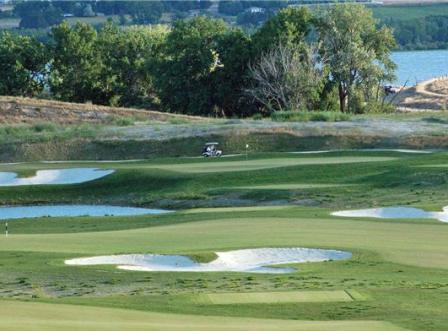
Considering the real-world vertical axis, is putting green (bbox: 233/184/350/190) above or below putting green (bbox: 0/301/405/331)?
below

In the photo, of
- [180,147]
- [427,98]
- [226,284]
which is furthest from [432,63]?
[226,284]

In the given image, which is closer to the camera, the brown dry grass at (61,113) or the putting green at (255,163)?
the putting green at (255,163)

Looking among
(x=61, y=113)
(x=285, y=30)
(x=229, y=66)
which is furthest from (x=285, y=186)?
(x=285, y=30)

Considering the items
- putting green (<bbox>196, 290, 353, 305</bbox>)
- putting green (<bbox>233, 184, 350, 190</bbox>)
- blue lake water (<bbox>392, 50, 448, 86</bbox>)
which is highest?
putting green (<bbox>196, 290, 353, 305</bbox>)

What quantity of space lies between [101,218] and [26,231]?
10.1 ft

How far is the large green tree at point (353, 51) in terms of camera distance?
2975 inches

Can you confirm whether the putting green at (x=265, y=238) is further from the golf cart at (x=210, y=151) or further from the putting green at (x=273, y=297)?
the golf cart at (x=210, y=151)

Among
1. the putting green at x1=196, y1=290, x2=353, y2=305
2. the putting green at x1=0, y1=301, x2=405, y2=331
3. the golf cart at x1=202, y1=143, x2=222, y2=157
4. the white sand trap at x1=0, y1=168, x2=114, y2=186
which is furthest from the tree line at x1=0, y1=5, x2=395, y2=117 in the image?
the putting green at x1=0, y1=301, x2=405, y2=331

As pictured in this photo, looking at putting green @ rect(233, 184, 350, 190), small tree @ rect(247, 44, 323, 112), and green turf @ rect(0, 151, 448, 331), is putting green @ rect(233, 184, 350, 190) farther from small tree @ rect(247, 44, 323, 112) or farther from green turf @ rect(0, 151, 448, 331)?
small tree @ rect(247, 44, 323, 112)

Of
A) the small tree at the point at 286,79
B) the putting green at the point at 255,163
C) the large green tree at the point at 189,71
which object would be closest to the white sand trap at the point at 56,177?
the putting green at the point at 255,163

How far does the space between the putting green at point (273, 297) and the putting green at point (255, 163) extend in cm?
2308

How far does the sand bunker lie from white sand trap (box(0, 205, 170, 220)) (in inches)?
263

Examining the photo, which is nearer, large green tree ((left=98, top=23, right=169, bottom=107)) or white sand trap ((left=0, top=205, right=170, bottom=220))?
white sand trap ((left=0, top=205, right=170, bottom=220))

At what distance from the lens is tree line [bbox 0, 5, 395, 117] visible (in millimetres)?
71938
